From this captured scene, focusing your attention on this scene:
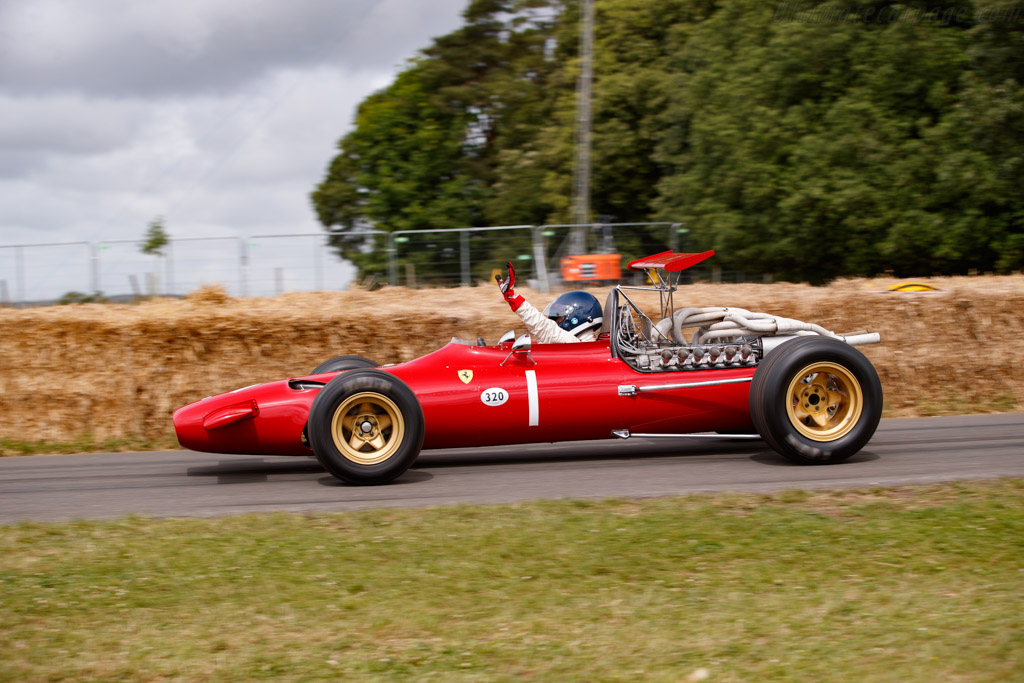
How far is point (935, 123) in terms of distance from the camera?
21547 mm

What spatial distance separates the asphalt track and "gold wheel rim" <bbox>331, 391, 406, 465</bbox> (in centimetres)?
23

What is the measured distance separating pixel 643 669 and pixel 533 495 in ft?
8.61

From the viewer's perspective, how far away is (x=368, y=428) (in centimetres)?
627

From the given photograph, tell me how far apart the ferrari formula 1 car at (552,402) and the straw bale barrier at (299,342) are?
2.79 m

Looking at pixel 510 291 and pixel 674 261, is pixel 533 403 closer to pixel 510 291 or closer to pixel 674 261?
pixel 510 291

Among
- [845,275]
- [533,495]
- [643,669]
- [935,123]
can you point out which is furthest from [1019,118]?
[643,669]

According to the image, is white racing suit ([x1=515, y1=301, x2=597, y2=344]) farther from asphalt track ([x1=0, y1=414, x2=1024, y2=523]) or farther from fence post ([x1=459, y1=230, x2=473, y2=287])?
fence post ([x1=459, y1=230, x2=473, y2=287])

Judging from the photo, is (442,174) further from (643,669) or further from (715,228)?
(643,669)

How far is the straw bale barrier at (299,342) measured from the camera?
362 inches

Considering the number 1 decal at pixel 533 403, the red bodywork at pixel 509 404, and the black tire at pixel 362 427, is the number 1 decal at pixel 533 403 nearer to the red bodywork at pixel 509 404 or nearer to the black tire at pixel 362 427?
the red bodywork at pixel 509 404

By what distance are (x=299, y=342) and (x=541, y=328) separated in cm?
332

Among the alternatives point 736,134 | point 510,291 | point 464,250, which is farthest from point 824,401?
point 736,134

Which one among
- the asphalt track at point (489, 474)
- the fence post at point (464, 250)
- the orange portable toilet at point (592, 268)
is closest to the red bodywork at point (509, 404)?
the asphalt track at point (489, 474)

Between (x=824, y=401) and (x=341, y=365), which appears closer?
(x=824, y=401)
